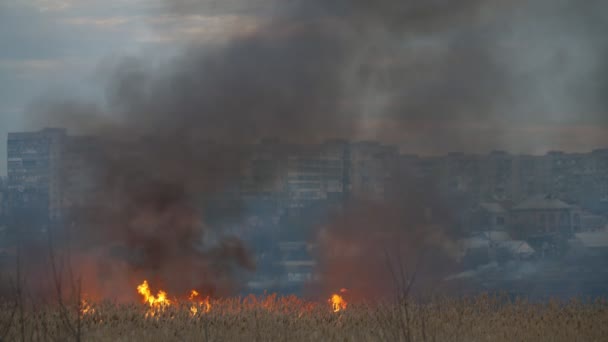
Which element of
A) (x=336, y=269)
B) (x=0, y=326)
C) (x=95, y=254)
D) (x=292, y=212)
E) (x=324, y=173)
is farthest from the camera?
(x=292, y=212)

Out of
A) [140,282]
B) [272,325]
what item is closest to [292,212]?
[140,282]

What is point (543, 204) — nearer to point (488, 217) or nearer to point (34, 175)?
point (488, 217)

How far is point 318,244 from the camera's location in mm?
44594

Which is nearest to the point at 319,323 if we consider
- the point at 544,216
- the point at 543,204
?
the point at 543,204

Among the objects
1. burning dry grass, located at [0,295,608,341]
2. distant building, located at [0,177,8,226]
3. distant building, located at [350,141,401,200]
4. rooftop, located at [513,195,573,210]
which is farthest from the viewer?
rooftop, located at [513,195,573,210]

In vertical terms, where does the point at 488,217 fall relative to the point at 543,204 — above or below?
below

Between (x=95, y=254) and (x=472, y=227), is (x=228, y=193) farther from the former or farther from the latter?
(x=472, y=227)

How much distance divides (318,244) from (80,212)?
11.5 m

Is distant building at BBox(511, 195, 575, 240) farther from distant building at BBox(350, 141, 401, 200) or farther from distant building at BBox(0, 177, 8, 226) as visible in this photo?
distant building at BBox(0, 177, 8, 226)

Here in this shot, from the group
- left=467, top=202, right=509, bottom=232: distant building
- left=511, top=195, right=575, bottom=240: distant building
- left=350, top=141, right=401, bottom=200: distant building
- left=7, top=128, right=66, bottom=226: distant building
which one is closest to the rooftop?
left=511, top=195, right=575, bottom=240: distant building

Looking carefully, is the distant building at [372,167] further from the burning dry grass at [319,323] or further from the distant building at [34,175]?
the burning dry grass at [319,323]

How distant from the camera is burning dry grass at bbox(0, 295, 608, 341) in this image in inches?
727

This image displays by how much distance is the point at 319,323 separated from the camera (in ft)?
66.6

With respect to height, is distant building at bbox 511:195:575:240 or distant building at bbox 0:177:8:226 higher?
distant building at bbox 0:177:8:226
